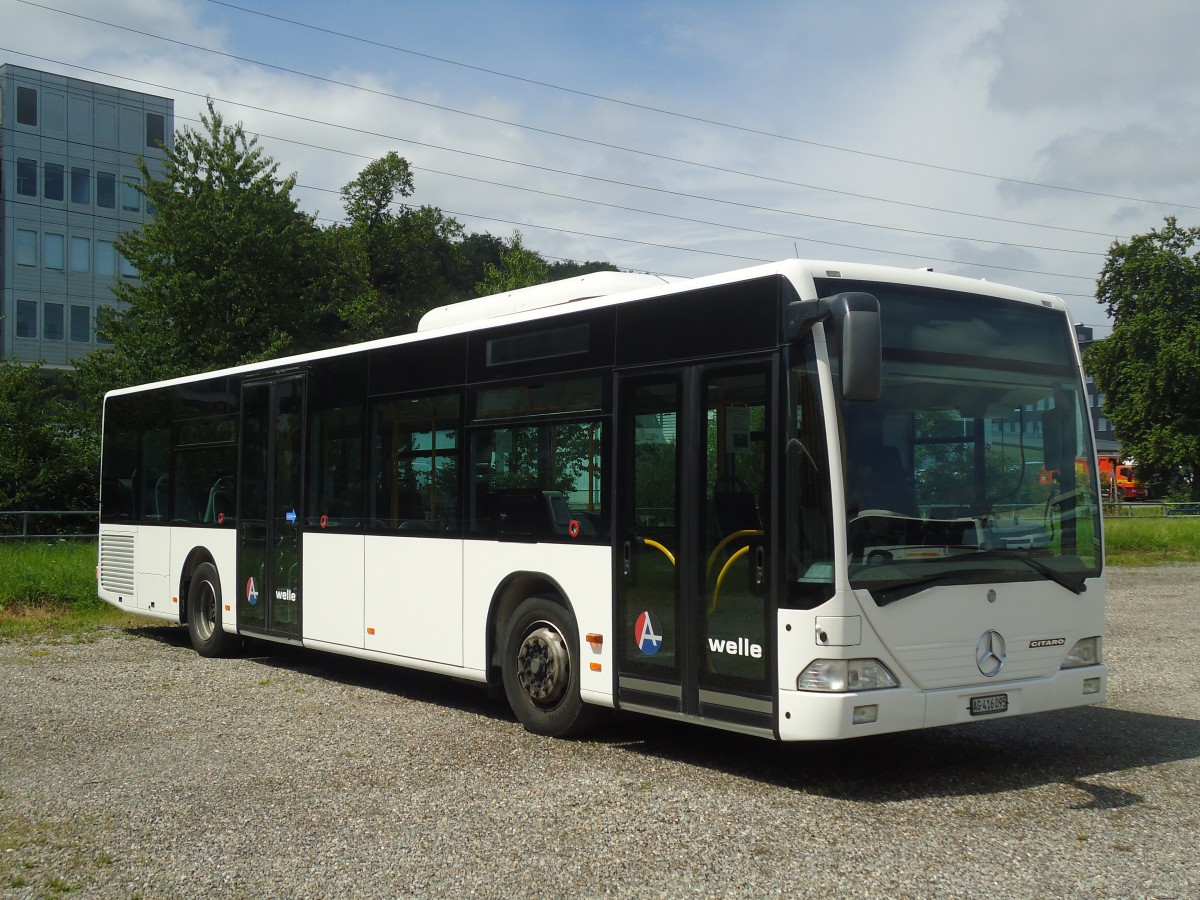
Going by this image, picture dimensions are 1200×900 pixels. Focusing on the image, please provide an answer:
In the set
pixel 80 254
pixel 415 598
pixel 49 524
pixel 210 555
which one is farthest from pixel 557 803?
pixel 80 254

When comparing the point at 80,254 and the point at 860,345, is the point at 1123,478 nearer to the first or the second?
the point at 80,254

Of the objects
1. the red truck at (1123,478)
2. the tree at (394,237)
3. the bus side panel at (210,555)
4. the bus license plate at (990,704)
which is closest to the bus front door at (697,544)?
the bus license plate at (990,704)

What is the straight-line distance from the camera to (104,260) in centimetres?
6669

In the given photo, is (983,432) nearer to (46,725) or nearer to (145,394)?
(46,725)

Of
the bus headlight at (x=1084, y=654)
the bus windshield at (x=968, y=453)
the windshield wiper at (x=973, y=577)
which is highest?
the bus windshield at (x=968, y=453)

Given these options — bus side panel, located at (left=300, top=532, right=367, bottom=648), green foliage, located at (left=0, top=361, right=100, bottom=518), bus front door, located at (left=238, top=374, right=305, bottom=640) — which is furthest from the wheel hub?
green foliage, located at (left=0, top=361, right=100, bottom=518)

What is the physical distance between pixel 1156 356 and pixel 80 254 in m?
55.5

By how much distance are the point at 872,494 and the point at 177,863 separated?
4.13m

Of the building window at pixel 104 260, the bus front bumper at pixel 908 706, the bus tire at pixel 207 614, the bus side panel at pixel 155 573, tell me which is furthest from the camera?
the building window at pixel 104 260

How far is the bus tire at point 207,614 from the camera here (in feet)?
46.8

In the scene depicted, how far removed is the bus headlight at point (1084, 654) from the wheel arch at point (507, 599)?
3.43 m

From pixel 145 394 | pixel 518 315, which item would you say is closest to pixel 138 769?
pixel 518 315

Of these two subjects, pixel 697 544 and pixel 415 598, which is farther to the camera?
pixel 415 598

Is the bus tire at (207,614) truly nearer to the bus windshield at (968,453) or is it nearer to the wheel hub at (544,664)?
the wheel hub at (544,664)
